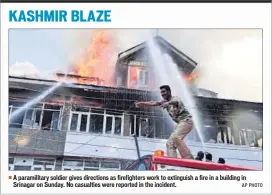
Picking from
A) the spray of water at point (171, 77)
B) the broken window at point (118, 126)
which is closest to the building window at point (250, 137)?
the spray of water at point (171, 77)

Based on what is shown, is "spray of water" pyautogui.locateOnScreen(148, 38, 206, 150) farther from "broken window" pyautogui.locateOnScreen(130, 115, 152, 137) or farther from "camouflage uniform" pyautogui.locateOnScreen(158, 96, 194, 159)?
"broken window" pyautogui.locateOnScreen(130, 115, 152, 137)

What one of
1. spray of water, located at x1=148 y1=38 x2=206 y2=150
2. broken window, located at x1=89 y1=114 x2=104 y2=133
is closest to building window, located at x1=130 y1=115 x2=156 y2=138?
broken window, located at x1=89 y1=114 x2=104 y2=133

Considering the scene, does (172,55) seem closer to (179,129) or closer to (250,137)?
(179,129)

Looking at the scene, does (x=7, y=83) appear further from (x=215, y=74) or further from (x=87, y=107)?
(x=215, y=74)

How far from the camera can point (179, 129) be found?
5.16 m

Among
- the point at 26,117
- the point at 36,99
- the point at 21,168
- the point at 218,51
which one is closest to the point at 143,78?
the point at 218,51

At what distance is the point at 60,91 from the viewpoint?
17.1 ft

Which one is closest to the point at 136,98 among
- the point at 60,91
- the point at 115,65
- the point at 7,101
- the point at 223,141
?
the point at 115,65

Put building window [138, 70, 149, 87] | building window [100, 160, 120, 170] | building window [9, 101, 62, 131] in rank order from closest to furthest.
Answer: building window [100, 160, 120, 170]
building window [9, 101, 62, 131]
building window [138, 70, 149, 87]

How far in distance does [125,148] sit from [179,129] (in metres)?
0.86

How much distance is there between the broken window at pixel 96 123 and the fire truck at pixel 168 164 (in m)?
0.75

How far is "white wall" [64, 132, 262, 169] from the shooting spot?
16.7 feet

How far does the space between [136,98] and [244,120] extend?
5.71 ft

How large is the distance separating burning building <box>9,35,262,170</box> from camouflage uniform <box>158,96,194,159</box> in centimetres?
11
